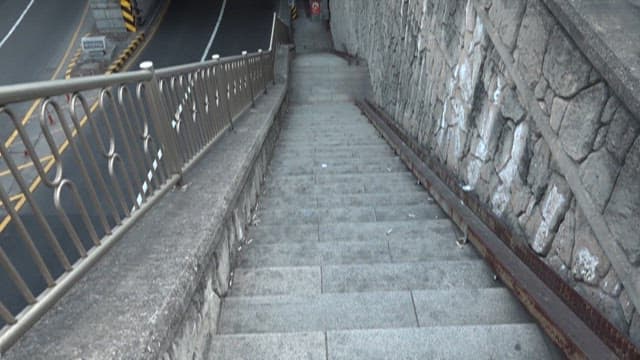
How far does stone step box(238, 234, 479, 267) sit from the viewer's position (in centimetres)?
276

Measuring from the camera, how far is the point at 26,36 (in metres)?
16.0

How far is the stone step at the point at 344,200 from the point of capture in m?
3.85

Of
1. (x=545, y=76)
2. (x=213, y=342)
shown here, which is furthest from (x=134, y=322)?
(x=545, y=76)

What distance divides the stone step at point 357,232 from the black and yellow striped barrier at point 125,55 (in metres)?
13.0

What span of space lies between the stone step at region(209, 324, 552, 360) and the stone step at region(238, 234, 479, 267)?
0.81m

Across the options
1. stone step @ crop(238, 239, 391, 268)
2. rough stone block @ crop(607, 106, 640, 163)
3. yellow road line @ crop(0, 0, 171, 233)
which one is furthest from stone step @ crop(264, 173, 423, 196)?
rough stone block @ crop(607, 106, 640, 163)

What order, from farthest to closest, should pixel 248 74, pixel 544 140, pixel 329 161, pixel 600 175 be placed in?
1. pixel 248 74
2. pixel 329 161
3. pixel 544 140
4. pixel 600 175

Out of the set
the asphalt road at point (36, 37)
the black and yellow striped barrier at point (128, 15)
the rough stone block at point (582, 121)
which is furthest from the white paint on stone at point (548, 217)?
the black and yellow striped barrier at point (128, 15)

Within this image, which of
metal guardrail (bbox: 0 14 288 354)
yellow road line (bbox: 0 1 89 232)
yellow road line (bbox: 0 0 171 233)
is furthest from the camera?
yellow road line (bbox: 0 1 89 232)

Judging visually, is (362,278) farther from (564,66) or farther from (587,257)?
(564,66)

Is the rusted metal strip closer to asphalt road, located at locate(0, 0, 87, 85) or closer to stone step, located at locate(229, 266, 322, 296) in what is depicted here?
stone step, located at locate(229, 266, 322, 296)

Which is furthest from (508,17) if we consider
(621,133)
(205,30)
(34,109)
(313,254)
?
(205,30)

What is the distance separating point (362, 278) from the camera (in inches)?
98.5

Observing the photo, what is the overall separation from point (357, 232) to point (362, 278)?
74 cm
